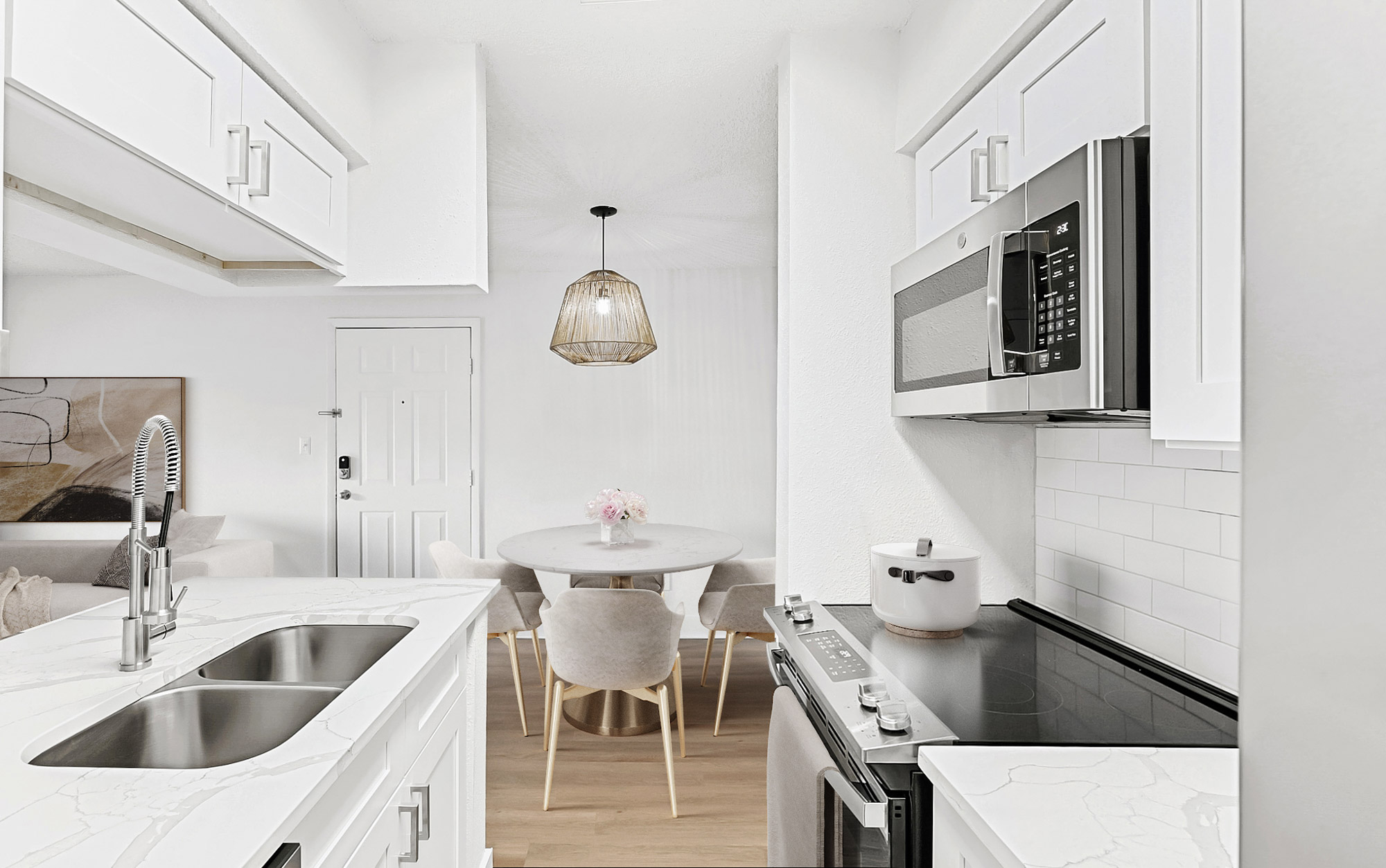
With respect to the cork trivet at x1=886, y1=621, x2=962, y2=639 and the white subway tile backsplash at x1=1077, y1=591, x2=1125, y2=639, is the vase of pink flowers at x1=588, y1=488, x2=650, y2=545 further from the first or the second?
the white subway tile backsplash at x1=1077, y1=591, x2=1125, y2=639

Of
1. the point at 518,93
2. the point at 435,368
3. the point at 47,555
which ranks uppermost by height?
the point at 518,93

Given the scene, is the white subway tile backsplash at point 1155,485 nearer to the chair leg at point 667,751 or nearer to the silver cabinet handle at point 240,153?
the chair leg at point 667,751

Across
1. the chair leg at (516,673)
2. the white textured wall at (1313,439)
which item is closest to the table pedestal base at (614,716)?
the chair leg at (516,673)

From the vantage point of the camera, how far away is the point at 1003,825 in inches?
32.0

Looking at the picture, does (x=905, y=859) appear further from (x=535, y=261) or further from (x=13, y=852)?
(x=535, y=261)

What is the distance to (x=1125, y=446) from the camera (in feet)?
5.22

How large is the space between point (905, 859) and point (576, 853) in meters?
1.57

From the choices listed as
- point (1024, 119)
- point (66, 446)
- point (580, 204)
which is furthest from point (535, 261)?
point (1024, 119)

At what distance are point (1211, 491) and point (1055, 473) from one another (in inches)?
23.0

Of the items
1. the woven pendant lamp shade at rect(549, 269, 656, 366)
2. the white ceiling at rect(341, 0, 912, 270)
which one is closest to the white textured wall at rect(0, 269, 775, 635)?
the white ceiling at rect(341, 0, 912, 270)

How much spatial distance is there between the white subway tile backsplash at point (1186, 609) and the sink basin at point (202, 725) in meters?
1.60

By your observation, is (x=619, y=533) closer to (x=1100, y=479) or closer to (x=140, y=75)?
(x=1100, y=479)

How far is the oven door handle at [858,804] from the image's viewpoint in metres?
1.07

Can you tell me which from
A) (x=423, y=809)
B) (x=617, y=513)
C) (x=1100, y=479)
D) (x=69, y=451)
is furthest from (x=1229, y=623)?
(x=69, y=451)
